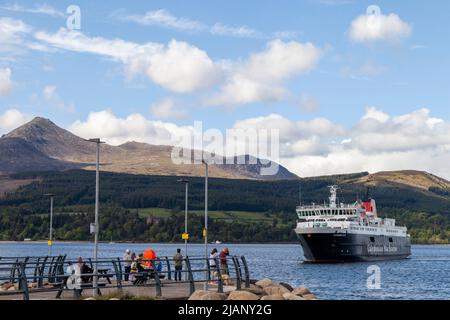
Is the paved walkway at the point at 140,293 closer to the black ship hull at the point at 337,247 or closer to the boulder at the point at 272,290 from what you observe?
the boulder at the point at 272,290

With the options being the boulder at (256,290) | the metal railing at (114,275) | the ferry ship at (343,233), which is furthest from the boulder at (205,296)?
the ferry ship at (343,233)

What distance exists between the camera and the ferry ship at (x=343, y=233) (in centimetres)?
11175

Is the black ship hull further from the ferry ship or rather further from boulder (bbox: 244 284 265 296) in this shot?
boulder (bbox: 244 284 265 296)

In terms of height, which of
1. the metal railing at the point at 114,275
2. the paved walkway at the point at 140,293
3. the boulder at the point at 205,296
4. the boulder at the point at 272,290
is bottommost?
the boulder at the point at 272,290

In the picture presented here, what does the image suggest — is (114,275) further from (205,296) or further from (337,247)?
(337,247)

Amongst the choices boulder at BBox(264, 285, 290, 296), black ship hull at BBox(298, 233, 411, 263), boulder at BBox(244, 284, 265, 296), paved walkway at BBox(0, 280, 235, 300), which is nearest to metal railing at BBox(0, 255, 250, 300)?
paved walkway at BBox(0, 280, 235, 300)

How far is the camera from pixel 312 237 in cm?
11225

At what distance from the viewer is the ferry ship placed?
112m

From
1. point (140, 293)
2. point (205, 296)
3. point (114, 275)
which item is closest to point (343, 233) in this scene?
point (140, 293)

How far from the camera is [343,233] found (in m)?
112
